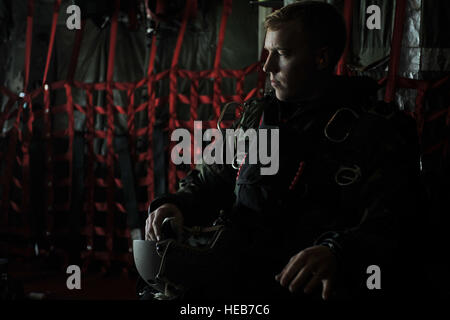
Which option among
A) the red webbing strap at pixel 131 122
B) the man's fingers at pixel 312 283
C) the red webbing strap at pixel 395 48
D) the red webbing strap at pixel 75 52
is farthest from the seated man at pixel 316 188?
the red webbing strap at pixel 75 52

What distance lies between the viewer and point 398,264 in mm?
1459

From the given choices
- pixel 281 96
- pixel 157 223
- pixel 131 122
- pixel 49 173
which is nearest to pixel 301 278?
pixel 157 223

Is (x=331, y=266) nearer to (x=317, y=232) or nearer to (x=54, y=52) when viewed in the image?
(x=317, y=232)

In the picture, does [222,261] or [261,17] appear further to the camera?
[261,17]

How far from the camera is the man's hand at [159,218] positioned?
65.3 inches

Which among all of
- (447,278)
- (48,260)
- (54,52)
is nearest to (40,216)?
(48,260)

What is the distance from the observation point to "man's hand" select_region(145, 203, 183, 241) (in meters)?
1.66

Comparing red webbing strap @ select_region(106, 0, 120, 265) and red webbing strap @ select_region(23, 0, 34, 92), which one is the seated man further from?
red webbing strap @ select_region(23, 0, 34, 92)

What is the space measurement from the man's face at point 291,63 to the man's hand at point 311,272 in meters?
0.66

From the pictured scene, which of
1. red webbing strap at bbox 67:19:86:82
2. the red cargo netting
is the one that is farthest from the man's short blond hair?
red webbing strap at bbox 67:19:86:82

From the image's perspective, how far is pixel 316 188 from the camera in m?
1.54

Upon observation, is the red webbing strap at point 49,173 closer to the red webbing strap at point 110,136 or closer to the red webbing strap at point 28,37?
the red webbing strap at point 28,37

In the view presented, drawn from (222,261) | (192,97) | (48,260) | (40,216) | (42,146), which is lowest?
(48,260)

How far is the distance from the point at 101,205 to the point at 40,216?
2.08 ft
